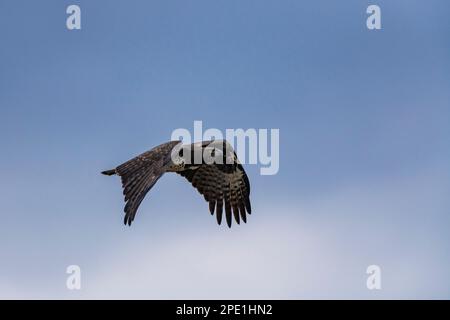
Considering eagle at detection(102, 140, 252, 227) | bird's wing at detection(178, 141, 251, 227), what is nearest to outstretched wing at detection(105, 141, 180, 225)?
eagle at detection(102, 140, 252, 227)

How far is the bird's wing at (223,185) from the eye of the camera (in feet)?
39.8

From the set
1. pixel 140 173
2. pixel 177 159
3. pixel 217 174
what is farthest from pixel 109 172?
pixel 217 174

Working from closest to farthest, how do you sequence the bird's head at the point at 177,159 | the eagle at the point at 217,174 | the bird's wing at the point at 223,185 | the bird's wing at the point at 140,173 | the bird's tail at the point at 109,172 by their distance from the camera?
the bird's wing at the point at 140,173
the bird's tail at the point at 109,172
the bird's head at the point at 177,159
the eagle at the point at 217,174
the bird's wing at the point at 223,185

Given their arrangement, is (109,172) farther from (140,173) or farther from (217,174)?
(217,174)

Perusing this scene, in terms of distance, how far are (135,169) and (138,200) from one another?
3.81ft

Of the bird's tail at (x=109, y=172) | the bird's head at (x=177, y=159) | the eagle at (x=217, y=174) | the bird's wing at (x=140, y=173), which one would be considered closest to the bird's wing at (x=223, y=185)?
the eagle at (x=217, y=174)

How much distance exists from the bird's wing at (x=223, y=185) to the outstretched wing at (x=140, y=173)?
1.27 m

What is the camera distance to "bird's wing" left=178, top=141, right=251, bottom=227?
1212 cm

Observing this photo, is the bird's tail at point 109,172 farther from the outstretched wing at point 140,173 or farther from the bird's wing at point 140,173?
the bird's wing at point 140,173

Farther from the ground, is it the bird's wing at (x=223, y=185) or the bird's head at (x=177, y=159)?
the bird's head at (x=177, y=159)

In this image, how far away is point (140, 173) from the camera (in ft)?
32.5

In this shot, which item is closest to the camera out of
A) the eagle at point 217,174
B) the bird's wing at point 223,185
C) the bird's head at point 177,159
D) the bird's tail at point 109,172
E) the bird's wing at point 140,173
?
the bird's wing at point 140,173

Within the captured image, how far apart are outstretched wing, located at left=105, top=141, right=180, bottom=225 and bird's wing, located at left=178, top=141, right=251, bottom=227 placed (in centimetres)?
127
